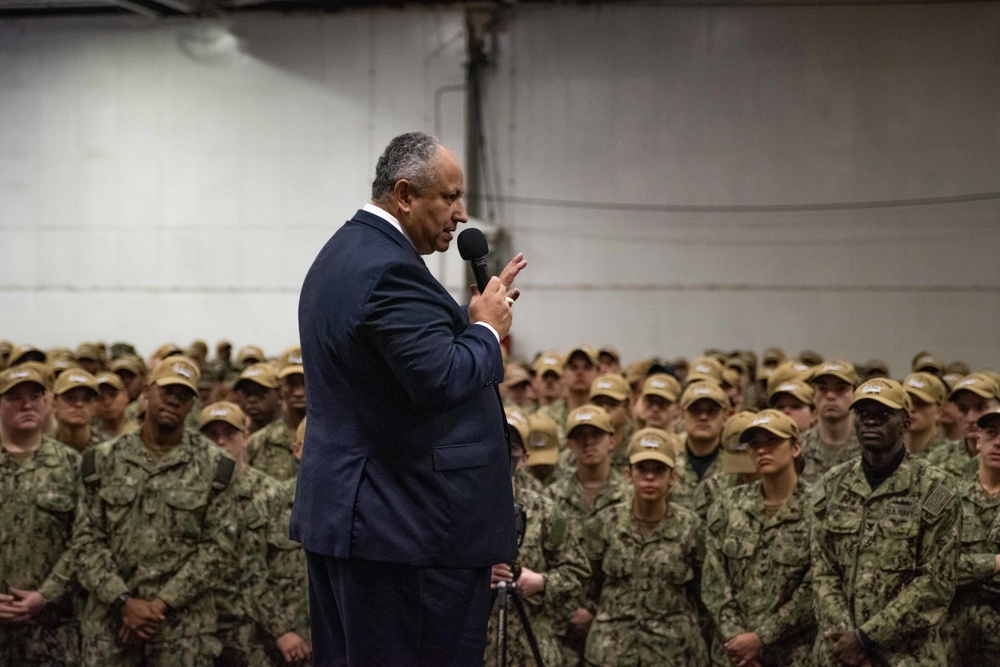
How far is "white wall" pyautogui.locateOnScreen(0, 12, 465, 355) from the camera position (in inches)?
600

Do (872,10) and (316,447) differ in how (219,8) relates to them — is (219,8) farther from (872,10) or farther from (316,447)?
(316,447)

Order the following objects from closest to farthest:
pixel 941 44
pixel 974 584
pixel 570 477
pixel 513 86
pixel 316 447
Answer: pixel 316 447 → pixel 974 584 → pixel 570 477 → pixel 941 44 → pixel 513 86

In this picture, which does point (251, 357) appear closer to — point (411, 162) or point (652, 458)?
point (652, 458)

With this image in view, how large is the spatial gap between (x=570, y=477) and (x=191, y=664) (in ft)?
6.22

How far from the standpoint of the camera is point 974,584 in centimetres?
506

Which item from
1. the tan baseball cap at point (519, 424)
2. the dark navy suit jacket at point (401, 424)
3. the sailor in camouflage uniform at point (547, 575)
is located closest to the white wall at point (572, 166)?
the tan baseball cap at point (519, 424)

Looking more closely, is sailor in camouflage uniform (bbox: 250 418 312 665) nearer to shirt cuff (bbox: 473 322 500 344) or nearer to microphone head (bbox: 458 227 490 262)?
microphone head (bbox: 458 227 490 262)

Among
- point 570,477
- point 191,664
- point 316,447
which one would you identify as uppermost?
point 316,447

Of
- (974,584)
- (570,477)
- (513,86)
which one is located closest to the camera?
(974,584)

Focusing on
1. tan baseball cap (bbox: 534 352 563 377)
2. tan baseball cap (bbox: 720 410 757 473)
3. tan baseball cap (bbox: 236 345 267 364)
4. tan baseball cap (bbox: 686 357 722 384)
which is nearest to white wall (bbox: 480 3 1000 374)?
tan baseball cap (bbox: 236 345 267 364)

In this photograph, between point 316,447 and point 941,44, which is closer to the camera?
point 316,447

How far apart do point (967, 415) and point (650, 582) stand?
219 centimetres

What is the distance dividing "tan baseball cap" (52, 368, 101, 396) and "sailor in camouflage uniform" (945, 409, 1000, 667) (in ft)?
14.4

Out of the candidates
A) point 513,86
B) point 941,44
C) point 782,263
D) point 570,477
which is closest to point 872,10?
point 941,44
